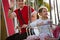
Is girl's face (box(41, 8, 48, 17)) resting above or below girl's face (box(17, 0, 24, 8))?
below

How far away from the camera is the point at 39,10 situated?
94 cm

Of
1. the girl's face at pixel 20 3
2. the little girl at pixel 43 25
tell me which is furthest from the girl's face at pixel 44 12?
the girl's face at pixel 20 3

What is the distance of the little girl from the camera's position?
875 millimetres

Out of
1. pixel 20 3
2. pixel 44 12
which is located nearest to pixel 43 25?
pixel 44 12

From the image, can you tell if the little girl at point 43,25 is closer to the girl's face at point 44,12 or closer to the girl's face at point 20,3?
the girl's face at point 44,12

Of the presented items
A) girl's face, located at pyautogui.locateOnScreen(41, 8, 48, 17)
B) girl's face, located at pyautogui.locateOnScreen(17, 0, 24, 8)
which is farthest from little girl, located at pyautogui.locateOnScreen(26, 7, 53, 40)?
girl's face, located at pyautogui.locateOnScreen(17, 0, 24, 8)

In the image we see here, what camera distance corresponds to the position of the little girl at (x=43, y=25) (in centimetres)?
88

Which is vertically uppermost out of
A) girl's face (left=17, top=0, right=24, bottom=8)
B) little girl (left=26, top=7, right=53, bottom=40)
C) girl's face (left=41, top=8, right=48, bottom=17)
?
girl's face (left=17, top=0, right=24, bottom=8)

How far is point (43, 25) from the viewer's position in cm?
90

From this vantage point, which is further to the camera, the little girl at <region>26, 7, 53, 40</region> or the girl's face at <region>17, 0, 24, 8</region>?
the girl's face at <region>17, 0, 24, 8</region>

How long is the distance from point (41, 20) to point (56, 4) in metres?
0.12

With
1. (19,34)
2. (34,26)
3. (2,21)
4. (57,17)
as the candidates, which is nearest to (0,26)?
(2,21)

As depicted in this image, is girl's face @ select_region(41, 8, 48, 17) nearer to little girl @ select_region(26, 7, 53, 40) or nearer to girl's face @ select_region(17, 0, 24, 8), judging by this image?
little girl @ select_region(26, 7, 53, 40)

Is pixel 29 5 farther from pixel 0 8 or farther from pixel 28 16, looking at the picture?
pixel 0 8
